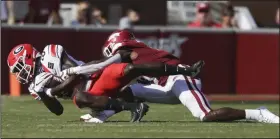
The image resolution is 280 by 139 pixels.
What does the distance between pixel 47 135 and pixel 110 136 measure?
1.96 ft

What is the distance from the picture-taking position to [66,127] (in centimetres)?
1020

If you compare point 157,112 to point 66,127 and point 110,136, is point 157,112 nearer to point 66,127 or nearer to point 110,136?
point 66,127

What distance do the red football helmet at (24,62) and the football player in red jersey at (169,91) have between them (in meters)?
0.81

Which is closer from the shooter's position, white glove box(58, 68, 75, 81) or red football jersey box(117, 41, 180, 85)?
white glove box(58, 68, 75, 81)

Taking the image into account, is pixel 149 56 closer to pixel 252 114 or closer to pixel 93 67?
pixel 93 67

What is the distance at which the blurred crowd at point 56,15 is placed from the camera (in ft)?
66.3

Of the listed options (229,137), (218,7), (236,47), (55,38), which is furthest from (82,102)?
(218,7)

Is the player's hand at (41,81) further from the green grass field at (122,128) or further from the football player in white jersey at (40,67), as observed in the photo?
the green grass field at (122,128)

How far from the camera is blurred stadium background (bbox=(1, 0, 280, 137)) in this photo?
19.5 m

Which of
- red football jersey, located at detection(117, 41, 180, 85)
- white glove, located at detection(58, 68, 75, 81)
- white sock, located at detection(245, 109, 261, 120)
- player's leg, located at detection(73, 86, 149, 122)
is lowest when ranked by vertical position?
white sock, located at detection(245, 109, 261, 120)

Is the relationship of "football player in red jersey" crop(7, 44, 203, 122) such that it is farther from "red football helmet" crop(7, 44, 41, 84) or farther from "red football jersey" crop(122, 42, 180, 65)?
"red football jersey" crop(122, 42, 180, 65)

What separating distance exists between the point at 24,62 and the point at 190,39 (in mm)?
10014

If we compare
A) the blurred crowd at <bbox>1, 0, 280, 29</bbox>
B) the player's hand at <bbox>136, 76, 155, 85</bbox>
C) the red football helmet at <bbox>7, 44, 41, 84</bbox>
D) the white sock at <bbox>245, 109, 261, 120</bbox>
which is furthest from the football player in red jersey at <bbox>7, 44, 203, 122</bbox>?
the blurred crowd at <bbox>1, 0, 280, 29</bbox>

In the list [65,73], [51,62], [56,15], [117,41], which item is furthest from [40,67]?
[56,15]
